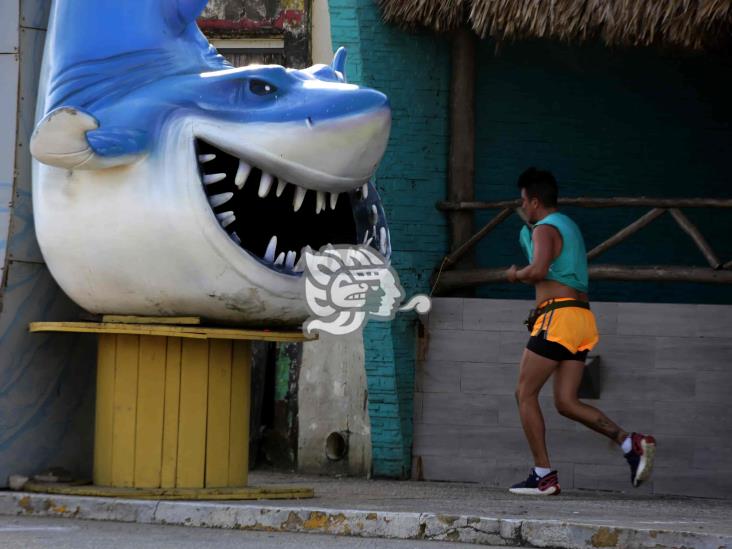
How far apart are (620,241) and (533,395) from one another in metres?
1.67

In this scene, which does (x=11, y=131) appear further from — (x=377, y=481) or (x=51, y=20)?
(x=377, y=481)

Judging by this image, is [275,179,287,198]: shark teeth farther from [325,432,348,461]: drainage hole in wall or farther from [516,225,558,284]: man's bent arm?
[325,432,348,461]: drainage hole in wall

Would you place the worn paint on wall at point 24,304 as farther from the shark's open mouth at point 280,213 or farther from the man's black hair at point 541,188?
the man's black hair at point 541,188

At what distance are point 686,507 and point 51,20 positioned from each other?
371 centimetres

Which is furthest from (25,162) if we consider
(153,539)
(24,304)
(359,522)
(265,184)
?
(359,522)

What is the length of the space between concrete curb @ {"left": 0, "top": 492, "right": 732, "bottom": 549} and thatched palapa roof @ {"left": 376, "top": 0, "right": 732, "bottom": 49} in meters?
3.39

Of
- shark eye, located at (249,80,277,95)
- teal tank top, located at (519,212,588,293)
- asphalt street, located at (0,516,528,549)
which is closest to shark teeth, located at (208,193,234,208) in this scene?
shark eye, located at (249,80,277,95)

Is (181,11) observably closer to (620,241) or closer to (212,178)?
(212,178)

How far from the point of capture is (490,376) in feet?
34.0

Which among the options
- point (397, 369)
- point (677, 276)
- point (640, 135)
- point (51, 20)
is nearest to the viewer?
point (51, 20)

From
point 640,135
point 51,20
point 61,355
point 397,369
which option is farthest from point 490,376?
point 51,20

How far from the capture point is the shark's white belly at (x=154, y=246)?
7031 millimetres

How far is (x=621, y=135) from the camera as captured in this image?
1123 centimetres

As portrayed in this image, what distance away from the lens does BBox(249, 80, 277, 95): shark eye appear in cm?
726
